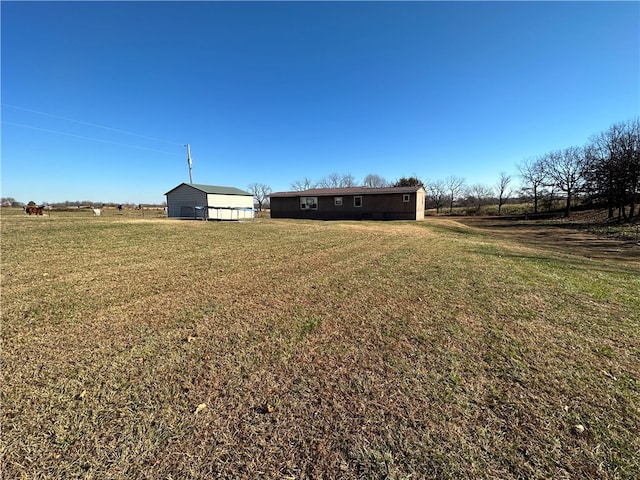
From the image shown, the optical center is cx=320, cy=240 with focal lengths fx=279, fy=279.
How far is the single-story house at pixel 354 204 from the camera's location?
→ 26.4m

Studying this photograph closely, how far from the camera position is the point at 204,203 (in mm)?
24844

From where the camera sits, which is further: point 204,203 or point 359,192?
point 359,192

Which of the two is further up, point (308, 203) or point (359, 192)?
point (359, 192)

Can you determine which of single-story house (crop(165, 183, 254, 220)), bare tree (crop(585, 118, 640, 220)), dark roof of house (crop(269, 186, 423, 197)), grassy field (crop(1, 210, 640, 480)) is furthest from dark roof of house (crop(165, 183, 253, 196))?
bare tree (crop(585, 118, 640, 220))

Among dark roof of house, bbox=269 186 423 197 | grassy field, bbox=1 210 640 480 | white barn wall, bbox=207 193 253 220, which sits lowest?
grassy field, bbox=1 210 640 480

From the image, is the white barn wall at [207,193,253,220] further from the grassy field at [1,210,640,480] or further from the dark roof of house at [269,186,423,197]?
the grassy field at [1,210,640,480]

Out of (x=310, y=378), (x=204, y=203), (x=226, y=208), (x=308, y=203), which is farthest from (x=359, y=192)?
(x=310, y=378)

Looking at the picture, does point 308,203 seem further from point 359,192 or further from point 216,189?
point 216,189

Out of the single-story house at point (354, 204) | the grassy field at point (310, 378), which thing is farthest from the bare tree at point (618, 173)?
the grassy field at point (310, 378)

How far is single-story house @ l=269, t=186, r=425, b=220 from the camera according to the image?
2638 centimetres

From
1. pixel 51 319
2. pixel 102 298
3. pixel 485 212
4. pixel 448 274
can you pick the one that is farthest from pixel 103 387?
pixel 485 212

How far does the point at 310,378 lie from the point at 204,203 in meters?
24.7

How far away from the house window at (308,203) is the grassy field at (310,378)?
25.1m

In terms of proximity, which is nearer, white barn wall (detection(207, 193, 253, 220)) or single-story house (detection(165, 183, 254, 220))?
white barn wall (detection(207, 193, 253, 220))
